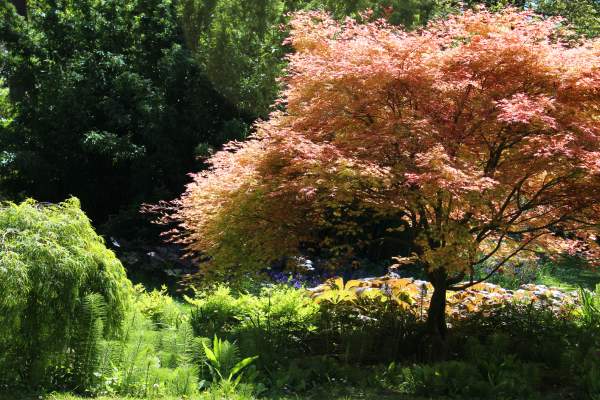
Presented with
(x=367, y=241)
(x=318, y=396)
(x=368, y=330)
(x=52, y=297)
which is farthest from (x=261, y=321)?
(x=52, y=297)

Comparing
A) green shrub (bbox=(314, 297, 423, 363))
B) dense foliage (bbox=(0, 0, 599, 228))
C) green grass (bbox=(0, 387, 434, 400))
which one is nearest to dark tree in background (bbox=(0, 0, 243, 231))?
dense foliage (bbox=(0, 0, 599, 228))

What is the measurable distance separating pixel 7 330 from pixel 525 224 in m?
5.04

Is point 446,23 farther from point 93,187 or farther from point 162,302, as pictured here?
point 93,187

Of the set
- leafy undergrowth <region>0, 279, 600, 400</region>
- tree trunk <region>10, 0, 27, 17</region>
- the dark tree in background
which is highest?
tree trunk <region>10, 0, 27, 17</region>

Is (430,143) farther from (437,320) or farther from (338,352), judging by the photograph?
(338,352)

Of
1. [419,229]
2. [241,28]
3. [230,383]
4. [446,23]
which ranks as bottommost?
[230,383]

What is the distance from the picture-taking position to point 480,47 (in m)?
6.06

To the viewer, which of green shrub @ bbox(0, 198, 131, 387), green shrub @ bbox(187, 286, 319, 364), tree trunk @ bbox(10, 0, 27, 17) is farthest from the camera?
tree trunk @ bbox(10, 0, 27, 17)

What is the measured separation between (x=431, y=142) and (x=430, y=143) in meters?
0.01

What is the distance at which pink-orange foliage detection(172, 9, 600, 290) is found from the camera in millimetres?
5750

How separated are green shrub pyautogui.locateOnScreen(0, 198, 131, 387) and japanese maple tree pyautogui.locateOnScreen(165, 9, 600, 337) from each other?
1.43 meters

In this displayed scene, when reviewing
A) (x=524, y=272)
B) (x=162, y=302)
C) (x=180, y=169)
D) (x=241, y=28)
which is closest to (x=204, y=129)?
(x=180, y=169)

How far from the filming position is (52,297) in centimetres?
529

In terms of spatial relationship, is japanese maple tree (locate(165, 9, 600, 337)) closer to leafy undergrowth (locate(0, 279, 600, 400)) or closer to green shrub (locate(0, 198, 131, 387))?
leafy undergrowth (locate(0, 279, 600, 400))
